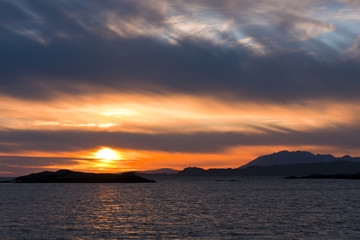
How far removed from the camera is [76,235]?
4478cm

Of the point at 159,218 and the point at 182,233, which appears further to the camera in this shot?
the point at 159,218

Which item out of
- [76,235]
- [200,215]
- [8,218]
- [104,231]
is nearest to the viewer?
[76,235]

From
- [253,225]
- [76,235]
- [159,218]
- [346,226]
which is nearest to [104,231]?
[76,235]

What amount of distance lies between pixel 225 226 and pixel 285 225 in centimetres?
761

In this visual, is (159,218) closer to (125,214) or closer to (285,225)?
(125,214)

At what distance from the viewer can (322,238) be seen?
42.3m

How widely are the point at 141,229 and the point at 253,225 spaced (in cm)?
1390

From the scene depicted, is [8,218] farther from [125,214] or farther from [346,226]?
[346,226]

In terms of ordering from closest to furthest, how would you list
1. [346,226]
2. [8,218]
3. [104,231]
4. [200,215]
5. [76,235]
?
[76,235] → [104,231] → [346,226] → [8,218] → [200,215]

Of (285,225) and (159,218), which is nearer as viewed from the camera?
(285,225)

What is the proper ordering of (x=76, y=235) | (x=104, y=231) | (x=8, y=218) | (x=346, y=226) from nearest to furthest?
1. (x=76, y=235)
2. (x=104, y=231)
3. (x=346, y=226)
4. (x=8, y=218)

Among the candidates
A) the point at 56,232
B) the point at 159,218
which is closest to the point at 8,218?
the point at 56,232

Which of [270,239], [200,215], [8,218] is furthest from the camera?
[200,215]

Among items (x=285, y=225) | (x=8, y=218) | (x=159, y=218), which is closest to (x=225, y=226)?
(x=285, y=225)
